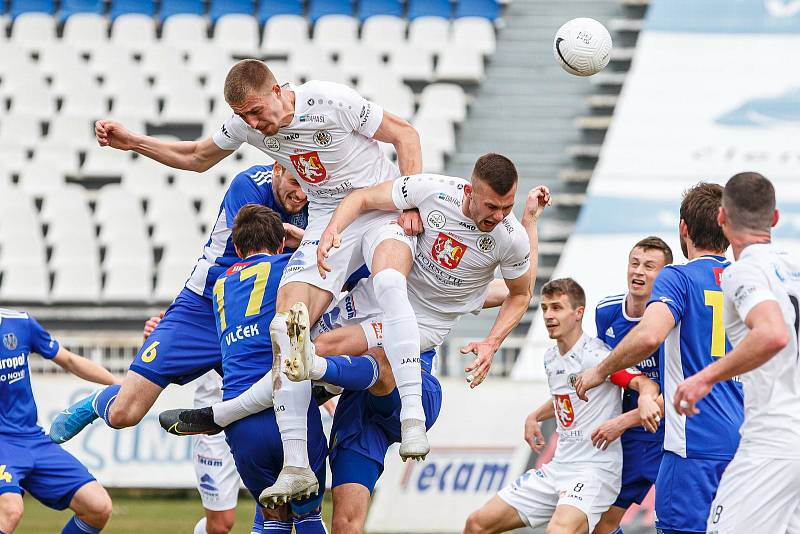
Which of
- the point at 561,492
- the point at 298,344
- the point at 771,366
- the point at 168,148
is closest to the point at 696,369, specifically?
the point at 771,366

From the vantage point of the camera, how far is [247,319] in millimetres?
6945

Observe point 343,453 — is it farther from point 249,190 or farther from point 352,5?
point 352,5

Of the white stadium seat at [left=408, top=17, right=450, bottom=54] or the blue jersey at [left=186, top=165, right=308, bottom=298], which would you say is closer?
the blue jersey at [left=186, top=165, right=308, bottom=298]

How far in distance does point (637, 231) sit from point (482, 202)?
11.2 m

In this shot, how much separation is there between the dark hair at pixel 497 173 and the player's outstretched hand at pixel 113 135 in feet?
7.92

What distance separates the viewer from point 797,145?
62.1 ft

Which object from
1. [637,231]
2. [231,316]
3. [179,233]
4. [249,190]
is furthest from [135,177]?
[231,316]

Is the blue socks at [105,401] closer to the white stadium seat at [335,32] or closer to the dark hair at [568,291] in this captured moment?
the dark hair at [568,291]

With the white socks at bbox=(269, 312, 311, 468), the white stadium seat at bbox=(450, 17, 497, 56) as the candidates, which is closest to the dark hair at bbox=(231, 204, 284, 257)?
the white socks at bbox=(269, 312, 311, 468)

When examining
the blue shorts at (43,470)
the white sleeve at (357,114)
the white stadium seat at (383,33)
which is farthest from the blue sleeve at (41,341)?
the white stadium seat at (383,33)

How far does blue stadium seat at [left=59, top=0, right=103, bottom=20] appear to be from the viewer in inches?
829

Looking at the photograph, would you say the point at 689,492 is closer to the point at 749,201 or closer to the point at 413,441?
the point at 413,441

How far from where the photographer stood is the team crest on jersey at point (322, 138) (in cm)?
720

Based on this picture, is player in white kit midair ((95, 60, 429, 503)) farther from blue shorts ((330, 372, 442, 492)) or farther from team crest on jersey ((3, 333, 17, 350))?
team crest on jersey ((3, 333, 17, 350))
